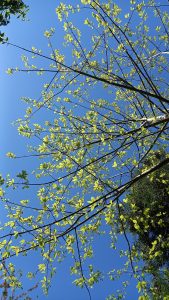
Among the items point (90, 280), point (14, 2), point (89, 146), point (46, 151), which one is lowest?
point (90, 280)

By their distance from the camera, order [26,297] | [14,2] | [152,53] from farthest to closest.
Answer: [152,53] < [14,2] < [26,297]

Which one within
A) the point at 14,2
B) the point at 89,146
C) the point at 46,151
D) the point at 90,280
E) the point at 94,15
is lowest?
the point at 90,280

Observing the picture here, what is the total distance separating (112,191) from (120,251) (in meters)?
2.07

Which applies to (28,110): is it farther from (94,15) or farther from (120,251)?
(120,251)

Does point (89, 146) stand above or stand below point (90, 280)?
above

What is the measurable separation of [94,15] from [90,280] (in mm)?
4627

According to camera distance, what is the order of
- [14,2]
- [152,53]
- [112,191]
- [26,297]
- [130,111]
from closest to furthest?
[112,191] → [26,297] → [14,2] → [152,53] → [130,111]

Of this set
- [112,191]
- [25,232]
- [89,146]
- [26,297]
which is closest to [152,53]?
[89,146]

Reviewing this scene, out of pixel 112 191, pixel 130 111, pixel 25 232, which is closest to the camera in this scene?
pixel 25 232

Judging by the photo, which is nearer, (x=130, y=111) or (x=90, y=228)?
(x=90, y=228)

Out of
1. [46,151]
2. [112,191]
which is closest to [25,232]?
[112,191]

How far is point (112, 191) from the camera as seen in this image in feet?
19.1

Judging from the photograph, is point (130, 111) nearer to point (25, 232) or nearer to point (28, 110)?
point (28, 110)

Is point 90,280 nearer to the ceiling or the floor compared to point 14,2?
nearer to the floor
